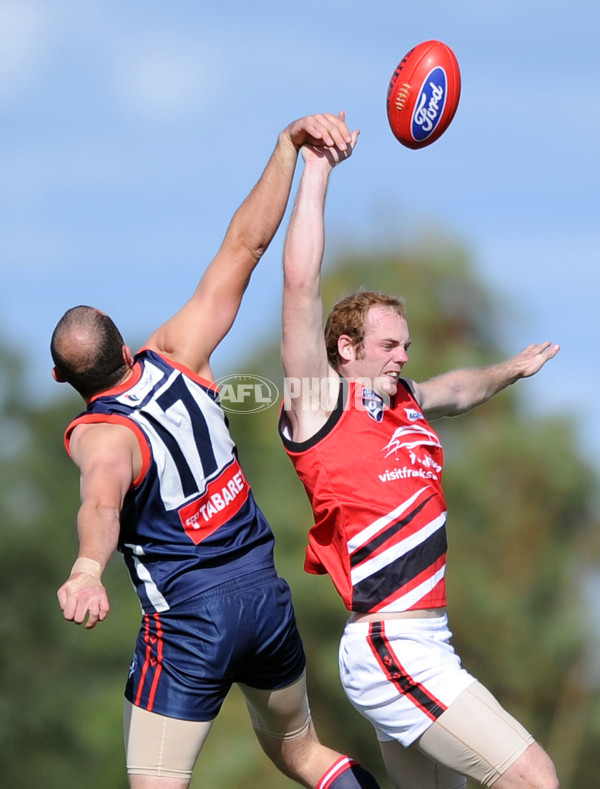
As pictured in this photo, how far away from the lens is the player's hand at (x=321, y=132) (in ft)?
16.9

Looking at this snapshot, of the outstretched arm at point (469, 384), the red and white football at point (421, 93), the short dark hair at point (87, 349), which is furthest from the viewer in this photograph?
the outstretched arm at point (469, 384)

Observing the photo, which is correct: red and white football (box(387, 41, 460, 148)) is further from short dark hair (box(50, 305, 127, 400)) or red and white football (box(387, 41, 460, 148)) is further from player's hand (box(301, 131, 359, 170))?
short dark hair (box(50, 305, 127, 400))

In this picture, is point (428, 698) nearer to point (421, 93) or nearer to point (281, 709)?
point (281, 709)

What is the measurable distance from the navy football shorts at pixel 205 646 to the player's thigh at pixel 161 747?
0.14 feet

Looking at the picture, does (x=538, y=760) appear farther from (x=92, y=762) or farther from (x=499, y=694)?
(x=92, y=762)

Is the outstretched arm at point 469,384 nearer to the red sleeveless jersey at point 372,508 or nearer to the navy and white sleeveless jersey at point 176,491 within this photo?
the red sleeveless jersey at point 372,508

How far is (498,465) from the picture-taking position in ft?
72.6

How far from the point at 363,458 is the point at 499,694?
54.4ft

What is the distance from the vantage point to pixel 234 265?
5.39m

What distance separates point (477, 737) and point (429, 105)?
9.52 feet

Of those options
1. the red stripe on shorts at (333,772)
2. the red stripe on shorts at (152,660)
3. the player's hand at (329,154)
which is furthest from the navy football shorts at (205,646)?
the player's hand at (329,154)

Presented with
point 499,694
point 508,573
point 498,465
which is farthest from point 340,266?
point 499,694

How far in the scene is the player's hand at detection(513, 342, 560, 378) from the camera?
630 centimetres

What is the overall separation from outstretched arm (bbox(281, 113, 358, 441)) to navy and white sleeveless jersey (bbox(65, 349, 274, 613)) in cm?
40
